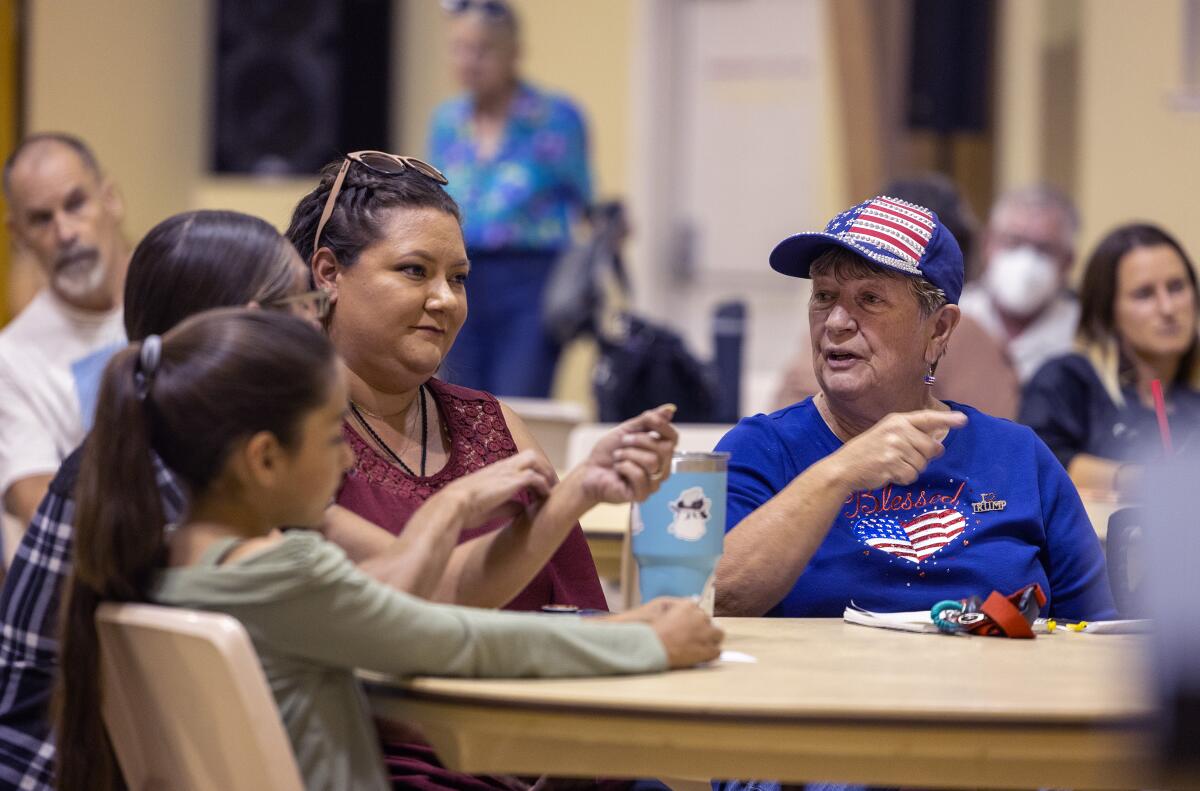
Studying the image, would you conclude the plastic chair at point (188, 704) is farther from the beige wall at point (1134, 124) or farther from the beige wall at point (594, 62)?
the beige wall at point (594, 62)

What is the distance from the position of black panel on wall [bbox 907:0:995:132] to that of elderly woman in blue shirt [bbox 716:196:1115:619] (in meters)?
4.72

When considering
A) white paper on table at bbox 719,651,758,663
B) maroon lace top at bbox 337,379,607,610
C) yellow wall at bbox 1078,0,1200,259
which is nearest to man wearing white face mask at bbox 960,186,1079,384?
yellow wall at bbox 1078,0,1200,259

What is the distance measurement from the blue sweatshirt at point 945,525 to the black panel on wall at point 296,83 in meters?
5.84

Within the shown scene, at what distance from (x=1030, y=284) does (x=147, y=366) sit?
4096 mm

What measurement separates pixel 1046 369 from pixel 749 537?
198cm

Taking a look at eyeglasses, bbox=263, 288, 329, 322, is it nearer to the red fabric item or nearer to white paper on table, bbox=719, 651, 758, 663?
white paper on table, bbox=719, 651, 758, 663

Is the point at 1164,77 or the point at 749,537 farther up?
the point at 1164,77

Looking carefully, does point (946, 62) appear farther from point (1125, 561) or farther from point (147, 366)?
point (147, 366)

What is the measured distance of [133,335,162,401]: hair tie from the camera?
1.60m

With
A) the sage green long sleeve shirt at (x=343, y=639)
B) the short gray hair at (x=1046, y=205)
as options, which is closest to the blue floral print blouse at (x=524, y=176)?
the short gray hair at (x=1046, y=205)

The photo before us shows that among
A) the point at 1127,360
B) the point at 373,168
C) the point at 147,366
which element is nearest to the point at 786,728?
the point at 147,366

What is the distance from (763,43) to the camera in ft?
26.0

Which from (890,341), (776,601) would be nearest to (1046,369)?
(890,341)

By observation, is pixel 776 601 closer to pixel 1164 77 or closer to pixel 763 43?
pixel 1164 77
